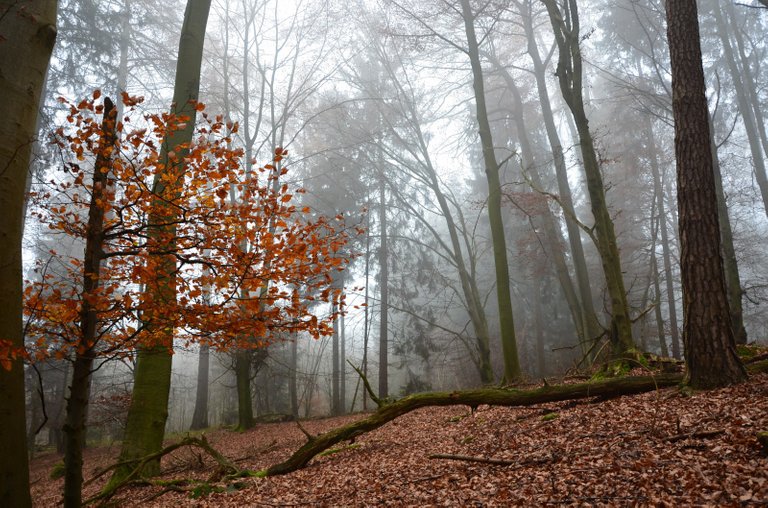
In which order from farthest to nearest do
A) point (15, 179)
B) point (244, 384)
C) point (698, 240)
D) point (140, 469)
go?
1. point (244, 384)
2. point (140, 469)
3. point (698, 240)
4. point (15, 179)

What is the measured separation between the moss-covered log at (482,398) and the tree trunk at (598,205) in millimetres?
1614

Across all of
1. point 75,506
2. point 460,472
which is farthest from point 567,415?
point 75,506

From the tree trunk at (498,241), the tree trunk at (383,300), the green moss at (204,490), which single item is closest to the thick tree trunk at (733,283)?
the tree trunk at (498,241)

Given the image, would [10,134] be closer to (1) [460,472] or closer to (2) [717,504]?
(1) [460,472]

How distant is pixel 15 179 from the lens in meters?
3.13

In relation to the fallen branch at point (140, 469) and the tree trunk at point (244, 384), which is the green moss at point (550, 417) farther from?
the tree trunk at point (244, 384)

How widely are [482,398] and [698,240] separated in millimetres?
2773

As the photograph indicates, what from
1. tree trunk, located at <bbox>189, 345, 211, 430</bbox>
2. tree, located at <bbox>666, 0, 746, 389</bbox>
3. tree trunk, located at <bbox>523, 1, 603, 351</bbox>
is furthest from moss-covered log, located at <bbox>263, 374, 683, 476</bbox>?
tree trunk, located at <bbox>189, 345, 211, 430</bbox>

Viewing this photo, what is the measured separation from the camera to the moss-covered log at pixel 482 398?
196 inches

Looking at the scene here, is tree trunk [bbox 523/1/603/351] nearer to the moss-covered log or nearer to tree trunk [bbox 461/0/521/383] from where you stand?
tree trunk [bbox 461/0/521/383]

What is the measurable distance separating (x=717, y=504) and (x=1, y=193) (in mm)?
4782

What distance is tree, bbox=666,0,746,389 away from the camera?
13.8 feet

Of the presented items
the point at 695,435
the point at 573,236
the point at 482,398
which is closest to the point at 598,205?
the point at 482,398

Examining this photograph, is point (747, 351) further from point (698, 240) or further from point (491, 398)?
point (491, 398)
